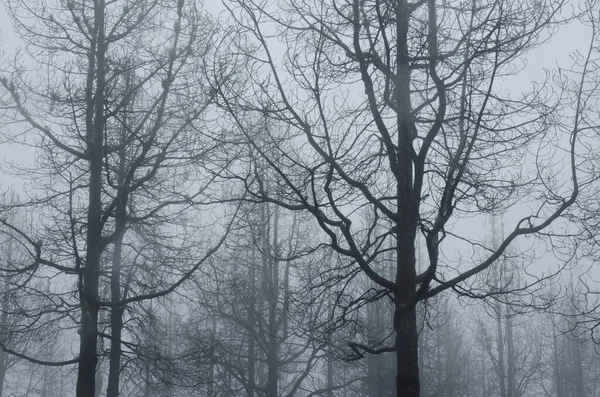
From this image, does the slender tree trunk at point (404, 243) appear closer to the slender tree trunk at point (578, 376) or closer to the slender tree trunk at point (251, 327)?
the slender tree trunk at point (251, 327)

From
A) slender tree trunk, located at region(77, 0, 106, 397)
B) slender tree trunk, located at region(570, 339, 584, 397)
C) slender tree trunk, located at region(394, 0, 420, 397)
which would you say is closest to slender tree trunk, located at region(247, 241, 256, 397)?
slender tree trunk, located at region(77, 0, 106, 397)

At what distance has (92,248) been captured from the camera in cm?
876

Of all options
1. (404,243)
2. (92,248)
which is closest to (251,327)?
(92,248)

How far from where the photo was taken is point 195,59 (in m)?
9.60

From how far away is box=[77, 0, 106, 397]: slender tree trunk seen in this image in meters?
8.54

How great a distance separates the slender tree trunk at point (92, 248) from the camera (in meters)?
8.54

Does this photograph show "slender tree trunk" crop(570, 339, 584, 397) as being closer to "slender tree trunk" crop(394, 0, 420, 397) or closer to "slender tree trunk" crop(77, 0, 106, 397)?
"slender tree trunk" crop(77, 0, 106, 397)

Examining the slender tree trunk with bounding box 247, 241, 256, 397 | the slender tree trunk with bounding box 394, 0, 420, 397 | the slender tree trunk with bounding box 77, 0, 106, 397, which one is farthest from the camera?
the slender tree trunk with bounding box 247, 241, 256, 397

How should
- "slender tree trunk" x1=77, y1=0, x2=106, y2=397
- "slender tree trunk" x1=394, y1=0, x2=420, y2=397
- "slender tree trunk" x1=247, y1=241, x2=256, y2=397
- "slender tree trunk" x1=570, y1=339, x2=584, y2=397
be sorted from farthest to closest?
"slender tree trunk" x1=570, y1=339, x2=584, y2=397 → "slender tree trunk" x1=247, y1=241, x2=256, y2=397 → "slender tree trunk" x1=77, y1=0, x2=106, y2=397 → "slender tree trunk" x1=394, y1=0, x2=420, y2=397

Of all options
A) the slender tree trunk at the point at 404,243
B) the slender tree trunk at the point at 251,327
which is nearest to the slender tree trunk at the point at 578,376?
the slender tree trunk at the point at 251,327

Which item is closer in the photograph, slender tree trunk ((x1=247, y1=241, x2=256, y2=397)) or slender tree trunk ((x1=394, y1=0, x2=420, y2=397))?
slender tree trunk ((x1=394, y1=0, x2=420, y2=397))

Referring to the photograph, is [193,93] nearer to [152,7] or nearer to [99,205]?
[152,7]

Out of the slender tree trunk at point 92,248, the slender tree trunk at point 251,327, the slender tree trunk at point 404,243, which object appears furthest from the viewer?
the slender tree trunk at point 251,327

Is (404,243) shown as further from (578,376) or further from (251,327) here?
(578,376)
